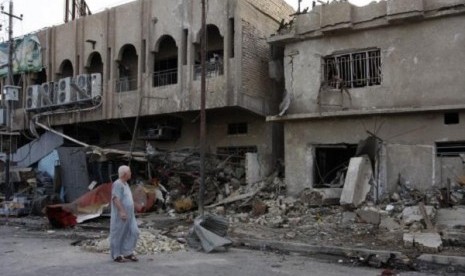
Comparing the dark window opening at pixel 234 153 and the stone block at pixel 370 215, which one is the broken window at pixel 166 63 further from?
the stone block at pixel 370 215

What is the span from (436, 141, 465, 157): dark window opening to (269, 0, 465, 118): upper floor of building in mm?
1082

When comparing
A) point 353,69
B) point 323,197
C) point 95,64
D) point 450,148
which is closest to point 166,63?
point 95,64

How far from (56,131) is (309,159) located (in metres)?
12.6

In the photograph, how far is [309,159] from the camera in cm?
1653

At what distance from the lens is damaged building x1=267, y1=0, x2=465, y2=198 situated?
14383 millimetres

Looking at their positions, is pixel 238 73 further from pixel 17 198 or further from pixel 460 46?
pixel 17 198

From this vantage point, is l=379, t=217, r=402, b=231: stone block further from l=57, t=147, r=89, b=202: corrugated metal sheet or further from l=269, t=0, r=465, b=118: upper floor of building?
l=57, t=147, r=89, b=202: corrugated metal sheet

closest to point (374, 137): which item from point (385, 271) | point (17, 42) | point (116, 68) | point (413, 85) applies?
point (413, 85)

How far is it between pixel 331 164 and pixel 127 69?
32.3 ft

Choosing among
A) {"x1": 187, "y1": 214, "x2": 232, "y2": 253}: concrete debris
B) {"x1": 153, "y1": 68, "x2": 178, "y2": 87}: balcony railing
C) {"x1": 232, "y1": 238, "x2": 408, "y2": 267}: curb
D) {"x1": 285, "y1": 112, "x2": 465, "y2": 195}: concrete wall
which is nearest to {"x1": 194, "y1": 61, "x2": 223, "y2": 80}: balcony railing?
{"x1": 153, "y1": 68, "x2": 178, "y2": 87}: balcony railing

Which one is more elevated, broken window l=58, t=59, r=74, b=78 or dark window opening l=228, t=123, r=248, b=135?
broken window l=58, t=59, r=74, b=78

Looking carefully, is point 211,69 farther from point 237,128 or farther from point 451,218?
point 451,218

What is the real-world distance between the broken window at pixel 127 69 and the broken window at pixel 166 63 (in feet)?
3.75

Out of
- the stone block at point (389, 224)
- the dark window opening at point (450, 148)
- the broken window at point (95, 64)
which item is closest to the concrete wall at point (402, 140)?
the dark window opening at point (450, 148)
